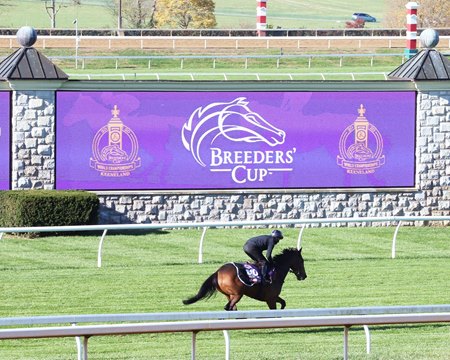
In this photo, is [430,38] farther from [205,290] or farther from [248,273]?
[205,290]

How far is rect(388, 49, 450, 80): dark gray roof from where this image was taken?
24.0m

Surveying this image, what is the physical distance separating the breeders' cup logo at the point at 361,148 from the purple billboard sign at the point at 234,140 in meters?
0.02

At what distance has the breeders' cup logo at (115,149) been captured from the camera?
2309 cm

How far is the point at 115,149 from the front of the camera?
2319 cm

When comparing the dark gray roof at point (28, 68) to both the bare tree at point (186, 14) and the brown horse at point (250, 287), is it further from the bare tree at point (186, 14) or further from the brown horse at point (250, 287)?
the bare tree at point (186, 14)

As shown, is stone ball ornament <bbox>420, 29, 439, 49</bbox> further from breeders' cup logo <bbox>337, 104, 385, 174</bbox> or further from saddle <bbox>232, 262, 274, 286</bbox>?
saddle <bbox>232, 262, 274, 286</bbox>

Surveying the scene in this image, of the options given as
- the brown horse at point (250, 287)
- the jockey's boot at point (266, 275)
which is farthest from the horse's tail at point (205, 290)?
the jockey's boot at point (266, 275)

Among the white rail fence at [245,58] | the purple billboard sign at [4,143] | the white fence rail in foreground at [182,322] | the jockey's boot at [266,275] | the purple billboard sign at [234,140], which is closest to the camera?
the white fence rail in foreground at [182,322]

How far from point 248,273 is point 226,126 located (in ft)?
28.5

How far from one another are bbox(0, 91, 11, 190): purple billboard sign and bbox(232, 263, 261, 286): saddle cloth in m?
8.49

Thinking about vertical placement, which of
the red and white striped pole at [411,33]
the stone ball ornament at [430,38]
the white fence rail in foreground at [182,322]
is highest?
the red and white striped pole at [411,33]

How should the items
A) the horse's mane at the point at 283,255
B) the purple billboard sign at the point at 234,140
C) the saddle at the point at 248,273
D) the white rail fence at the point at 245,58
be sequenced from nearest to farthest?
the saddle at the point at 248,273 → the horse's mane at the point at 283,255 → the purple billboard sign at the point at 234,140 → the white rail fence at the point at 245,58

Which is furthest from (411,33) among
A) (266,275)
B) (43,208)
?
(266,275)

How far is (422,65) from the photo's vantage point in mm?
24125
